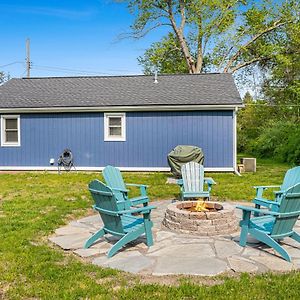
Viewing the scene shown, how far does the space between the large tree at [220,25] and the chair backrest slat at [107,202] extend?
803 inches

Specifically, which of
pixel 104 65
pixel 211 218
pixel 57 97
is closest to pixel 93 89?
pixel 57 97

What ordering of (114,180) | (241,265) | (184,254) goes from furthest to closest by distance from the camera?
(114,180) < (184,254) < (241,265)

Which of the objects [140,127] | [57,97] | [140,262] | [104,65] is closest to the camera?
[140,262]

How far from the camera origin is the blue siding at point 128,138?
12.5m

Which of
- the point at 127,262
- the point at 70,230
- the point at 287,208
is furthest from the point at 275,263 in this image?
the point at 70,230

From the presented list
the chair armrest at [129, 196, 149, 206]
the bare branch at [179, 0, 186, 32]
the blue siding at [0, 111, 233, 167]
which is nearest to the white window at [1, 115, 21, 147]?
the blue siding at [0, 111, 233, 167]

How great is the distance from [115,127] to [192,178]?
6.57 metres

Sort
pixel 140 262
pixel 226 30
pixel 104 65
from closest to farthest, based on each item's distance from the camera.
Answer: pixel 140 262 → pixel 226 30 → pixel 104 65

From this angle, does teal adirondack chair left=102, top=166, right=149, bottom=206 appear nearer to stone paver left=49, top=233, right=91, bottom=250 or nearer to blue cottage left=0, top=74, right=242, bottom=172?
stone paver left=49, top=233, right=91, bottom=250

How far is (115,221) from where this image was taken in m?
4.27

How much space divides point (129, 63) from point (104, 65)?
14.6ft

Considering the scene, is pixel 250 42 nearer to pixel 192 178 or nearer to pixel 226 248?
pixel 192 178

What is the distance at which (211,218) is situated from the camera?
5.00 meters

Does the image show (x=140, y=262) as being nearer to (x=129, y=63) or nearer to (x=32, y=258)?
(x=32, y=258)
